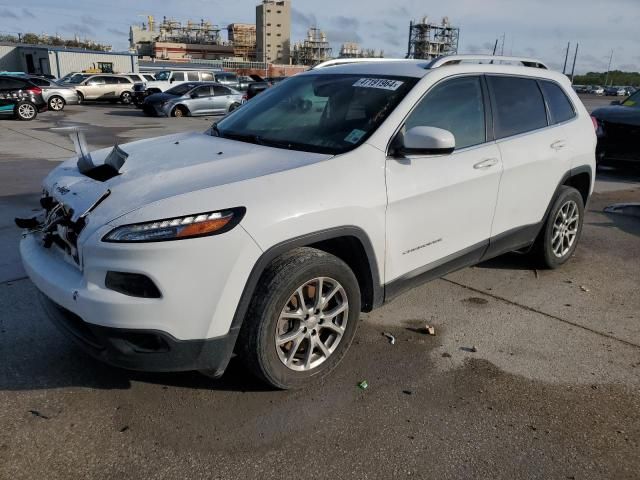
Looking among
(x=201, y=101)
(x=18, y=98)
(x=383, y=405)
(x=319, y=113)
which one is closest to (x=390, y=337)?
(x=383, y=405)

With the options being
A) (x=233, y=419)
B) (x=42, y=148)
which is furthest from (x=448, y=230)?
(x=42, y=148)

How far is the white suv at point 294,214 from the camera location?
2.43 m

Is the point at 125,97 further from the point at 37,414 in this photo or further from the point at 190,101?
the point at 37,414

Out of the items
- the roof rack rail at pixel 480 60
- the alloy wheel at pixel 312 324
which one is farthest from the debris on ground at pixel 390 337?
the roof rack rail at pixel 480 60

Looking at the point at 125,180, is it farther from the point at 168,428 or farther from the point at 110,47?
the point at 110,47

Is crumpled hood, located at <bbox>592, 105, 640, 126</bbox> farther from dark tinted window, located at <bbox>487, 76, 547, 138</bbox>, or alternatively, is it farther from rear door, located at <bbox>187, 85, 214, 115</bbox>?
rear door, located at <bbox>187, 85, 214, 115</bbox>

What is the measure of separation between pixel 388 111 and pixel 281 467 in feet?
6.78

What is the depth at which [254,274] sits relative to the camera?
2.56 meters

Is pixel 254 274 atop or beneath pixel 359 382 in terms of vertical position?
atop

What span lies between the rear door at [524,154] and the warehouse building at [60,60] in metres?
46.8

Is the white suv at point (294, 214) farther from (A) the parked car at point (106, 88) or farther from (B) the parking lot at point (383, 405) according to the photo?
(A) the parked car at point (106, 88)

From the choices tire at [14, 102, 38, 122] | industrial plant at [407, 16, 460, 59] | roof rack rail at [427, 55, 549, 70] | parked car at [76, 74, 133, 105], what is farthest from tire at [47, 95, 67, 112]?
industrial plant at [407, 16, 460, 59]

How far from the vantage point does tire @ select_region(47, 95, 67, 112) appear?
2374 cm

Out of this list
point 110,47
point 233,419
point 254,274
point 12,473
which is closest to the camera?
point 12,473
